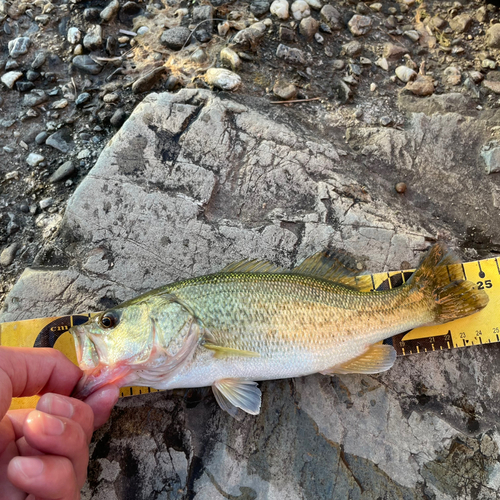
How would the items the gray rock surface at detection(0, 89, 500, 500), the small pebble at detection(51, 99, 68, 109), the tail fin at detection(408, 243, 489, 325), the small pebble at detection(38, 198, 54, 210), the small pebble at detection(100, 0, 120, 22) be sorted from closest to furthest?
the gray rock surface at detection(0, 89, 500, 500), the tail fin at detection(408, 243, 489, 325), the small pebble at detection(38, 198, 54, 210), the small pebble at detection(51, 99, 68, 109), the small pebble at detection(100, 0, 120, 22)

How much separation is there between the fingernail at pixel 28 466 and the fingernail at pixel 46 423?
0.45ft

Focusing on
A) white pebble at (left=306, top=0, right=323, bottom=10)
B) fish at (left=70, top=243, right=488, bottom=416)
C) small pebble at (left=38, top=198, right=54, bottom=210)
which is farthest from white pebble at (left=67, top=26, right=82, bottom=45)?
fish at (left=70, top=243, right=488, bottom=416)

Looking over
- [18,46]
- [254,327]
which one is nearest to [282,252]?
[254,327]

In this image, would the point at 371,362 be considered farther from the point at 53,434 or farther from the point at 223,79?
the point at 223,79

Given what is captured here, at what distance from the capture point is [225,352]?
2680 mm

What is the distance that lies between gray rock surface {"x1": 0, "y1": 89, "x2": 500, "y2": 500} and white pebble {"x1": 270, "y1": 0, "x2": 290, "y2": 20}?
4.30ft

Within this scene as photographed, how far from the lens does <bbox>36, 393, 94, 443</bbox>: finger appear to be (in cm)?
219

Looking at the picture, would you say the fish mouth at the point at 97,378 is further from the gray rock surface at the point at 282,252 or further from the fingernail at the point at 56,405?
the gray rock surface at the point at 282,252

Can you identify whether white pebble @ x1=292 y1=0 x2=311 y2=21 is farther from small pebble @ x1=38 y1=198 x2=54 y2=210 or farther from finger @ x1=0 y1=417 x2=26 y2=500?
finger @ x1=0 y1=417 x2=26 y2=500

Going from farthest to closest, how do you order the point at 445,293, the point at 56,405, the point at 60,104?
the point at 60,104 → the point at 445,293 → the point at 56,405

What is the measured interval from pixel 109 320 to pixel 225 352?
2.64ft

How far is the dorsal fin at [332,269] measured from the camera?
314 cm

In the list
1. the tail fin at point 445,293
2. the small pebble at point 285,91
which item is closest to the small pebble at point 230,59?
the small pebble at point 285,91

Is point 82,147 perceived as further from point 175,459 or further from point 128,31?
point 175,459
